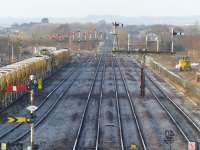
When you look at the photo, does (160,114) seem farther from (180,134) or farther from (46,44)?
(46,44)

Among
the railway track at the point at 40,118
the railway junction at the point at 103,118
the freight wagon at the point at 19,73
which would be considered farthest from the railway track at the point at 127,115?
the freight wagon at the point at 19,73

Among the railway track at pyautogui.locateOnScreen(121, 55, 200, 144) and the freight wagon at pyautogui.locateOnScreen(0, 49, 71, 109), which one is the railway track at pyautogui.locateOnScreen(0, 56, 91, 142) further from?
the railway track at pyautogui.locateOnScreen(121, 55, 200, 144)

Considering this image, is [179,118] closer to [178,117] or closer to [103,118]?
[178,117]

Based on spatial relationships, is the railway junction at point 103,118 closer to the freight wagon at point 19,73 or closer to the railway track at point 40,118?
the railway track at point 40,118

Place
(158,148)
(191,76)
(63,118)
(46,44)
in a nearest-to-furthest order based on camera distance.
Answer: (158,148) < (63,118) < (191,76) < (46,44)

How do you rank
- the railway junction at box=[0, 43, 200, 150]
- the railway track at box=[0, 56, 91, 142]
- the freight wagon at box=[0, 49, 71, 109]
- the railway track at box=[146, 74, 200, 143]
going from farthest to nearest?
the freight wagon at box=[0, 49, 71, 109]
the railway track at box=[146, 74, 200, 143]
the railway track at box=[0, 56, 91, 142]
the railway junction at box=[0, 43, 200, 150]

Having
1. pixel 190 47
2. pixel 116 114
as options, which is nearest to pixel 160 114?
pixel 116 114

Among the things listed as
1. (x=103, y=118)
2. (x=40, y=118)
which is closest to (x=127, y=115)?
(x=103, y=118)

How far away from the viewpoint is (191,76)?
6294 cm

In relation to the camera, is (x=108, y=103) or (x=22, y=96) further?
(x=22, y=96)

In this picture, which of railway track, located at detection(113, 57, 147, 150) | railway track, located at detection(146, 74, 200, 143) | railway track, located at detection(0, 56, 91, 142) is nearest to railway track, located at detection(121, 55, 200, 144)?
railway track, located at detection(146, 74, 200, 143)

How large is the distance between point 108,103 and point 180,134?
42.4 ft

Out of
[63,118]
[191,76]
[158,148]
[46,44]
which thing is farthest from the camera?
[46,44]

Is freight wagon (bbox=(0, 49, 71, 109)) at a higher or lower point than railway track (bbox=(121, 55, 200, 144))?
higher
